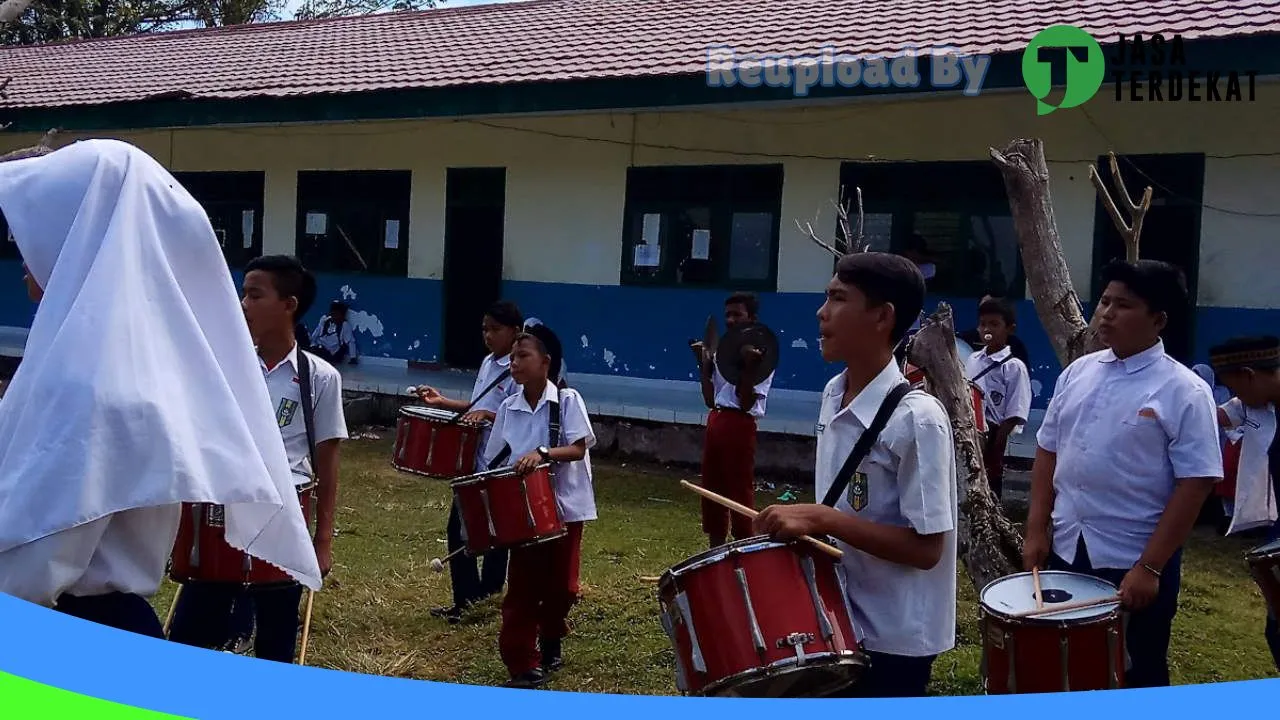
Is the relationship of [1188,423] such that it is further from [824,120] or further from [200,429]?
[824,120]

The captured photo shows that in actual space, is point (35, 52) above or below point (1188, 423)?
above

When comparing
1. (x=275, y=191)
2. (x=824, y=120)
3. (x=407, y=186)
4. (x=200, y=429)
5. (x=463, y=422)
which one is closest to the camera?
(x=200, y=429)

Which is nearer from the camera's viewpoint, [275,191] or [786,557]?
[786,557]

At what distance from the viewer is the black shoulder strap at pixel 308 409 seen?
359cm

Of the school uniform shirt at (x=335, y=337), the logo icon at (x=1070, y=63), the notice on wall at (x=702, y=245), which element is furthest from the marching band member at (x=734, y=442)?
the school uniform shirt at (x=335, y=337)

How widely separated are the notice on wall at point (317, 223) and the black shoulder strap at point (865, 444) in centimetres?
1119

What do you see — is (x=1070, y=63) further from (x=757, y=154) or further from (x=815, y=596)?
(x=815, y=596)

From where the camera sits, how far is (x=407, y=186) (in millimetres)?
12273

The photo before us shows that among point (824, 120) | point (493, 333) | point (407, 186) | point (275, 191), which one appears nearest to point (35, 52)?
point (275, 191)

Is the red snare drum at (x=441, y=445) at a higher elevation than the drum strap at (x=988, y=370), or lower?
lower

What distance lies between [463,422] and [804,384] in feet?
16.8

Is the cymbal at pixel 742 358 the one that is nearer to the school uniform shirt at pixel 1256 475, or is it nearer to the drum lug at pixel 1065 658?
the school uniform shirt at pixel 1256 475

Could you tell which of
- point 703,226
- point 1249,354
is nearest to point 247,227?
point 703,226

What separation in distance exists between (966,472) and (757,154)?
5995 mm
